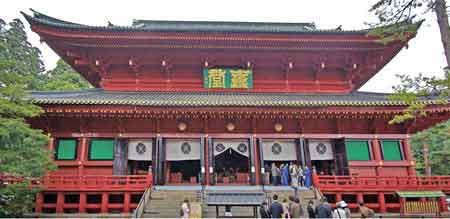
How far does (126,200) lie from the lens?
14.3m

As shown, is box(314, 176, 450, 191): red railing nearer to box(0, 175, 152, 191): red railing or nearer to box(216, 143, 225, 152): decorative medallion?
box(216, 143, 225, 152): decorative medallion

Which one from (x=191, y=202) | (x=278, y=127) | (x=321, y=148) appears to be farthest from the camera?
(x=321, y=148)

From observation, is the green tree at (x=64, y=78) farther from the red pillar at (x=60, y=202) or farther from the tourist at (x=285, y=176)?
the tourist at (x=285, y=176)

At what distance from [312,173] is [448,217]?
592 centimetres

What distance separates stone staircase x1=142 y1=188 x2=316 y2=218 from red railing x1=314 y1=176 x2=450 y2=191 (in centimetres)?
94

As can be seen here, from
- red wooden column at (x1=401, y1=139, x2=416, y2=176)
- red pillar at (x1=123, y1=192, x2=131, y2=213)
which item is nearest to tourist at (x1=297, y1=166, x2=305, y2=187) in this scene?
red wooden column at (x1=401, y1=139, x2=416, y2=176)

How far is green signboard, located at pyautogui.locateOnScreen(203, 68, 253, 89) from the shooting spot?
61.7 ft

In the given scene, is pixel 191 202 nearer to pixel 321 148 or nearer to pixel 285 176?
pixel 285 176

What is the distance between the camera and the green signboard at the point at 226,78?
61.7 feet

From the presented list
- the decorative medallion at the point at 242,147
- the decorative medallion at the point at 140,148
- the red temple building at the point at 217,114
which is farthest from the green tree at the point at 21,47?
the decorative medallion at the point at 242,147

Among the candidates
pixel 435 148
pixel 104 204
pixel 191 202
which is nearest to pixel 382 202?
pixel 191 202

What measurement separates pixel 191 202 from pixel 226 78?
8.01m

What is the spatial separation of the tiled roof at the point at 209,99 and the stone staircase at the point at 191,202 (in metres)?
3.94

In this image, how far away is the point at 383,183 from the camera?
1528 cm
